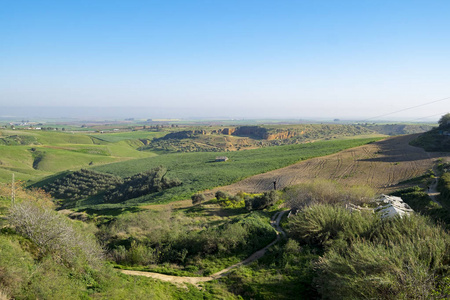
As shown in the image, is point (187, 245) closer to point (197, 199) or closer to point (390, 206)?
point (390, 206)

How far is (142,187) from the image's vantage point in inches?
1731

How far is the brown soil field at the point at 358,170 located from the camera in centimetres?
3519

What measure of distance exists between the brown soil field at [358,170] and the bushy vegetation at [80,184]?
24933mm

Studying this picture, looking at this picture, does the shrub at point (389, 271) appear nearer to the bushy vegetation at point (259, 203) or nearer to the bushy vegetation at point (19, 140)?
the bushy vegetation at point (259, 203)

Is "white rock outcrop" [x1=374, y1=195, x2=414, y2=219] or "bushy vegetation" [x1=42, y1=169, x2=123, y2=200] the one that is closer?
"white rock outcrop" [x1=374, y1=195, x2=414, y2=219]

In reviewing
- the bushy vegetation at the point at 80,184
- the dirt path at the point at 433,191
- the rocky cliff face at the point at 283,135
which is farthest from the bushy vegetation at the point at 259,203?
the rocky cliff face at the point at 283,135

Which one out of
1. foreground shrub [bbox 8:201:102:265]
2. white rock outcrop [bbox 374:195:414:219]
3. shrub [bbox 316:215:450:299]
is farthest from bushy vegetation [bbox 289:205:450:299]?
foreground shrub [bbox 8:201:102:265]

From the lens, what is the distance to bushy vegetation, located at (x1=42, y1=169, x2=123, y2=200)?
159 feet

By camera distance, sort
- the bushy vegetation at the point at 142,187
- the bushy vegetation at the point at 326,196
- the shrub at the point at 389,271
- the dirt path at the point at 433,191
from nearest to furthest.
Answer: the shrub at the point at 389,271
the bushy vegetation at the point at 326,196
the dirt path at the point at 433,191
the bushy vegetation at the point at 142,187

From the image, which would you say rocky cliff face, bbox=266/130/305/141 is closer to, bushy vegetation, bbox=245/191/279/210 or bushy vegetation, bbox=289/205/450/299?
bushy vegetation, bbox=245/191/279/210

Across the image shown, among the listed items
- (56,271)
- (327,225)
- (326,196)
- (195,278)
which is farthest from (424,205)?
(56,271)

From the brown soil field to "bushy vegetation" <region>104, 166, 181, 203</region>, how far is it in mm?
10120

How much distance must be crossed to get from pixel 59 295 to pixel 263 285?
804 cm

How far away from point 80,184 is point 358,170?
48.9 m
